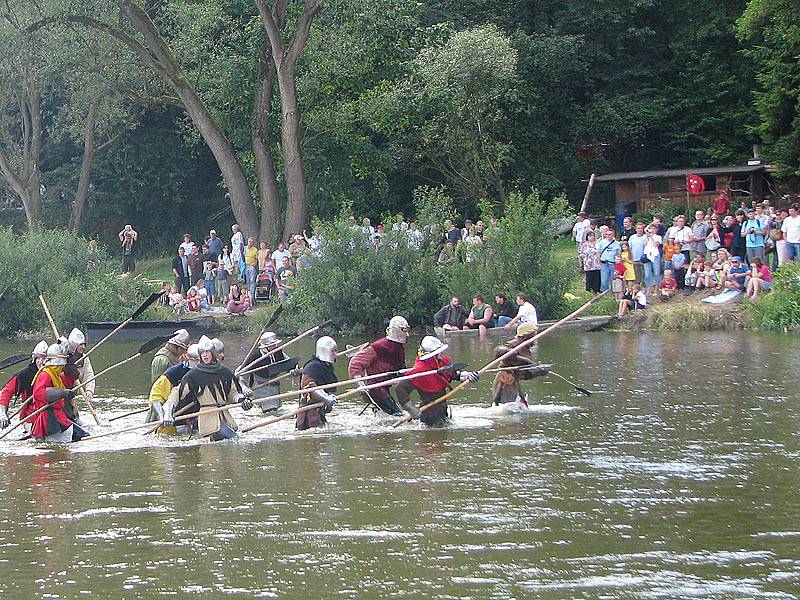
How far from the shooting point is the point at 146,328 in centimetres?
3359

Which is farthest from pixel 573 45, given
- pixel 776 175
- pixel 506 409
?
pixel 506 409

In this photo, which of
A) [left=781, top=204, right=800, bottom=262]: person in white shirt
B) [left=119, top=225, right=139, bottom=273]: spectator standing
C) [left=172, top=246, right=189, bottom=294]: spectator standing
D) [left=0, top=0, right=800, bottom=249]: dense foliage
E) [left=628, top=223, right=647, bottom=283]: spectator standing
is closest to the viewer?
[left=781, top=204, right=800, bottom=262]: person in white shirt

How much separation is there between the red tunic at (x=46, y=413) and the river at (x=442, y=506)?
331mm

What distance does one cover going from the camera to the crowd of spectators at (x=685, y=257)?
2959 centimetres

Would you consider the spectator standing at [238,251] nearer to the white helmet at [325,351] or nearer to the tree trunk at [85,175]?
the tree trunk at [85,175]

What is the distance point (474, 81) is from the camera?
42.5 meters

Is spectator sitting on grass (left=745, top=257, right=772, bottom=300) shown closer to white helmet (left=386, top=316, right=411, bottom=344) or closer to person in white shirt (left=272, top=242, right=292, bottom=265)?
person in white shirt (left=272, top=242, right=292, bottom=265)

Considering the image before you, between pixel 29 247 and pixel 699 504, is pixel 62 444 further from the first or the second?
pixel 29 247

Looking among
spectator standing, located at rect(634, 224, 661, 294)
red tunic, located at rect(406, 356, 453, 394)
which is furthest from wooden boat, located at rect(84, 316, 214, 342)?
red tunic, located at rect(406, 356, 453, 394)

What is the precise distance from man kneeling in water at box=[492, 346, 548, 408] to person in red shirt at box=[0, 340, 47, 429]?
6.30 meters

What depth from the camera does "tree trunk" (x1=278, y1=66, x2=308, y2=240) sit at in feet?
127

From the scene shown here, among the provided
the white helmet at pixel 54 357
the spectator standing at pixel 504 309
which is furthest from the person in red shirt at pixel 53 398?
the spectator standing at pixel 504 309

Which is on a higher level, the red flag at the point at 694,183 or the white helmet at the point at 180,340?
Result: the red flag at the point at 694,183

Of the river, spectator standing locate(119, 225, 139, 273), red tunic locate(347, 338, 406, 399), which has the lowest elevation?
the river
